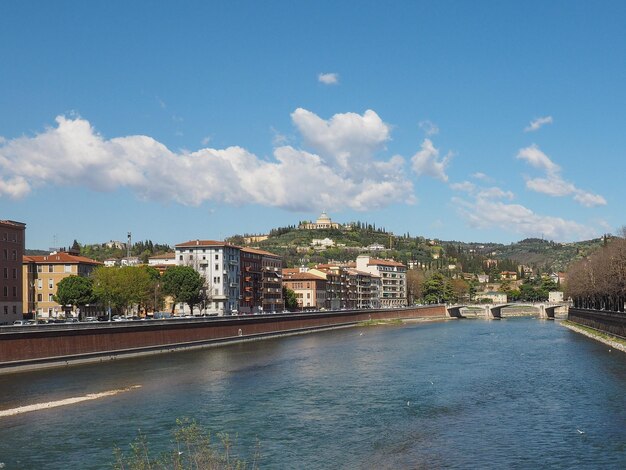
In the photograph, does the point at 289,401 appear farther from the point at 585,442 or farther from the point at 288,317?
the point at 288,317

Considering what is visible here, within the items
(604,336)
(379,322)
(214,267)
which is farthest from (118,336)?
(379,322)

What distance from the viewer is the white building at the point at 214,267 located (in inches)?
5906

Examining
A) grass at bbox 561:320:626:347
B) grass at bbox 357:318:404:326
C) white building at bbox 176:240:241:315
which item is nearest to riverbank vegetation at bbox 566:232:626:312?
grass at bbox 561:320:626:347

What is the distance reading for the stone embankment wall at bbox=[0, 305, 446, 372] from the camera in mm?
65375

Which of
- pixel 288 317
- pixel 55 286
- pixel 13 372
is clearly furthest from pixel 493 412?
pixel 55 286

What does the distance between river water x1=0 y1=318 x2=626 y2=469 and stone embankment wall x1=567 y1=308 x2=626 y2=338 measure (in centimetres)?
1309

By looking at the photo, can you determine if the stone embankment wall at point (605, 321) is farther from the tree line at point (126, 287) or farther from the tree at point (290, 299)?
the tree at point (290, 299)

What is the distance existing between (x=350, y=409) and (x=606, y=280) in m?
77.9

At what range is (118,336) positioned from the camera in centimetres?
8025

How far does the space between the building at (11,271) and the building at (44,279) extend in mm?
32612

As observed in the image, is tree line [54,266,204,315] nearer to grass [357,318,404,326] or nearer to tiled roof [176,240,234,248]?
tiled roof [176,240,234,248]

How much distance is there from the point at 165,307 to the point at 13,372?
91.3 metres

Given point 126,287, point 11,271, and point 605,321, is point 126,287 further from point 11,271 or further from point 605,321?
point 605,321

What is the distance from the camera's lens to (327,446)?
36344 mm
